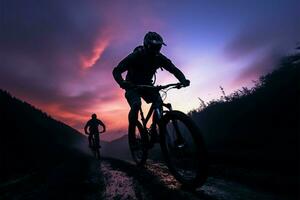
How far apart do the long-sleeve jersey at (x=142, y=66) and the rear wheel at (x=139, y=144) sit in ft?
3.71

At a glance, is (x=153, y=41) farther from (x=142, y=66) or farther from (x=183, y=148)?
(x=183, y=148)

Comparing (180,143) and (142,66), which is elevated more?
(142,66)

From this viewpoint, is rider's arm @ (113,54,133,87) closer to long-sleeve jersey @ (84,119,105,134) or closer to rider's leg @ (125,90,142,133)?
rider's leg @ (125,90,142,133)

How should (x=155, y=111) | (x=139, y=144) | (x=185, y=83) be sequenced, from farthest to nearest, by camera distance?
1. (x=139, y=144)
2. (x=185, y=83)
3. (x=155, y=111)

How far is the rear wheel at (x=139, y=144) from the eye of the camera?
232 inches

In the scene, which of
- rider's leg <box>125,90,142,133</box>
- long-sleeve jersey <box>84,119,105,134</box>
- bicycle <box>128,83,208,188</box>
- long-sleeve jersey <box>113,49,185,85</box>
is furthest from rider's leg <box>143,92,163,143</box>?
long-sleeve jersey <box>84,119,105,134</box>

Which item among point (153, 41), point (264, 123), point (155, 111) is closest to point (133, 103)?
point (155, 111)

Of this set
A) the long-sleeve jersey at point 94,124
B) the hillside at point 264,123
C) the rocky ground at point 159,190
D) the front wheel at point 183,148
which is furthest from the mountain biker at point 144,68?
the long-sleeve jersey at point 94,124

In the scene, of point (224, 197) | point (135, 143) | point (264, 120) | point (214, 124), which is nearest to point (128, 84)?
point (135, 143)

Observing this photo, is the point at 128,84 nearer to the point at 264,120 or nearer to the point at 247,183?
the point at 247,183

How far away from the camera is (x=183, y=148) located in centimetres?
425

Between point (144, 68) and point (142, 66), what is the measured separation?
0.06 meters

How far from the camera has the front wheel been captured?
3.49 metres

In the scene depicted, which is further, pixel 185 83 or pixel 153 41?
pixel 185 83
